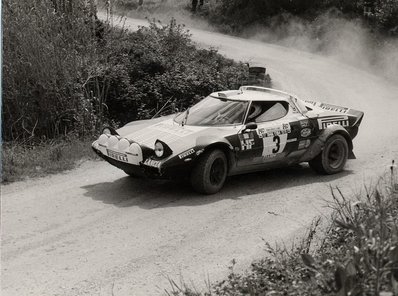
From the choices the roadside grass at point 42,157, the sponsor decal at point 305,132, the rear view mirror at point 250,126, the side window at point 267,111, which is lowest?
the roadside grass at point 42,157

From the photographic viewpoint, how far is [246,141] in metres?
9.12

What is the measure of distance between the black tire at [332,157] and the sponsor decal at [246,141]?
1.51 m

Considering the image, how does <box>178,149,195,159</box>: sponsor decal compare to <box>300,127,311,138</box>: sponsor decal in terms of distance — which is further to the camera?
<box>300,127,311,138</box>: sponsor decal

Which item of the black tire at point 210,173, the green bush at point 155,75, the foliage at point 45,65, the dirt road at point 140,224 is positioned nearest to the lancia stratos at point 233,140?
the black tire at point 210,173

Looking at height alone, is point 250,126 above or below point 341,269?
above

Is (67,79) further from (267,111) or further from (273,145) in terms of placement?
(273,145)

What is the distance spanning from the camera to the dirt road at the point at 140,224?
6246 mm

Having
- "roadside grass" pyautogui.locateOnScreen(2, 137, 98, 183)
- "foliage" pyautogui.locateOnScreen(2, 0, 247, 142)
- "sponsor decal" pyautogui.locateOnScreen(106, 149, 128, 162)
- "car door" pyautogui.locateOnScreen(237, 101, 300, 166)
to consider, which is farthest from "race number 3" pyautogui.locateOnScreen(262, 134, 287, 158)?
"foliage" pyautogui.locateOnScreen(2, 0, 247, 142)

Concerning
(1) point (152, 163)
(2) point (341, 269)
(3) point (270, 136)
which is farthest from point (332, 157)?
(2) point (341, 269)

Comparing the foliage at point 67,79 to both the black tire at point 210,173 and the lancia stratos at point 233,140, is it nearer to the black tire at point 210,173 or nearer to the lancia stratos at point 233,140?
the lancia stratos at point 233,140

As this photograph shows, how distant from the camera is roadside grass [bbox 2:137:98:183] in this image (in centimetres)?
1009

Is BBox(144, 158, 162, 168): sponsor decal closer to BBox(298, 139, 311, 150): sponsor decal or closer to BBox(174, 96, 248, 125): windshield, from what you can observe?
BBox(174, 96, 248, 125): windshield

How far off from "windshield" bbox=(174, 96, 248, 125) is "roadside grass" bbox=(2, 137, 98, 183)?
2527 millimetres

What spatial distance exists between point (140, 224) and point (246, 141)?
7.70 ft
